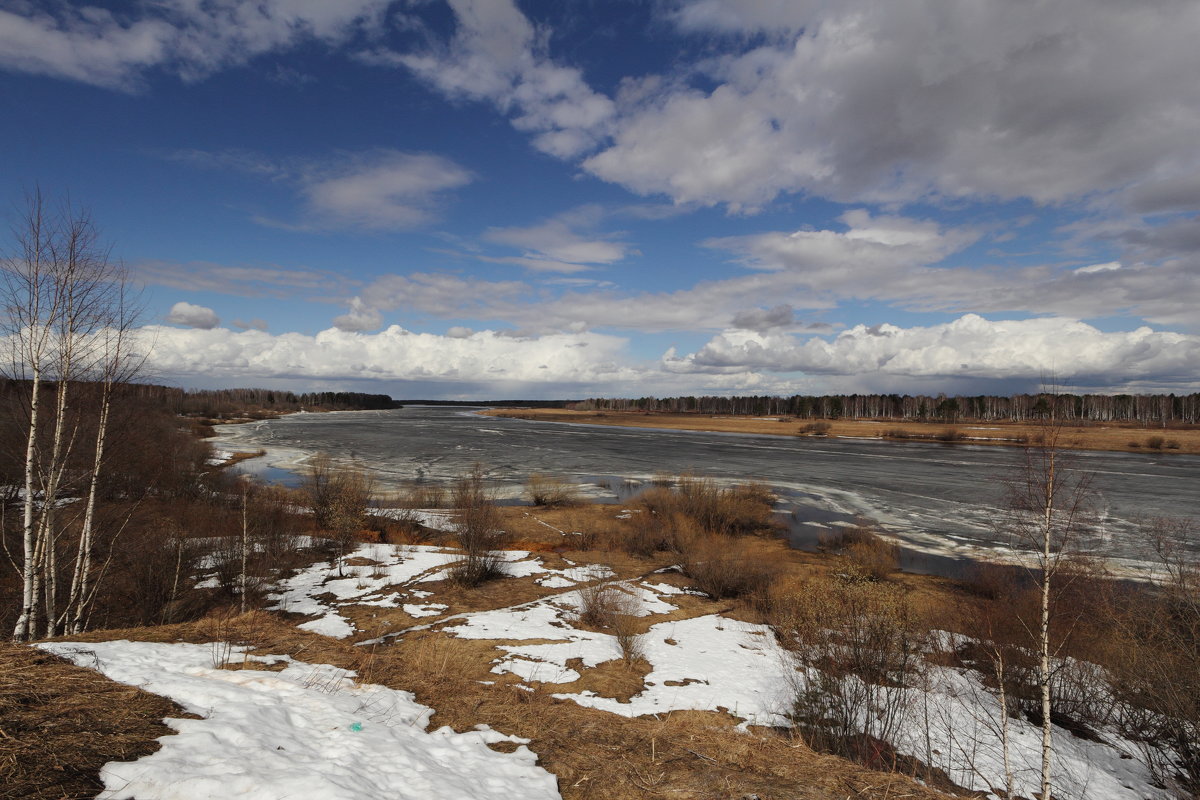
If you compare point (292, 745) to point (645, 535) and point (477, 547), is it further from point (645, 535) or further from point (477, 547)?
point (645, 535)

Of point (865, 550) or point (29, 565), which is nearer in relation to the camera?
point (29, 565)

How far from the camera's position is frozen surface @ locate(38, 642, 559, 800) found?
457cm

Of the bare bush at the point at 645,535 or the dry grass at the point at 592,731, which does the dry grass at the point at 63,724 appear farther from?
the bare bush at the point at 645,535

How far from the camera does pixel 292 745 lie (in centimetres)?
559

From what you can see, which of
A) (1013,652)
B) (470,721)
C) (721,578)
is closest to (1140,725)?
(1013,652)

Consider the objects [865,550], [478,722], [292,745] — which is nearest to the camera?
[292,745]

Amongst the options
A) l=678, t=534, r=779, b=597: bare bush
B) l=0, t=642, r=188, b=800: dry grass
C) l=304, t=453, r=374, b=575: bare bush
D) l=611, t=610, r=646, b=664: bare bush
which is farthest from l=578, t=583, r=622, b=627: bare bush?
l=0, t=642, r=188, b=800: dry grass

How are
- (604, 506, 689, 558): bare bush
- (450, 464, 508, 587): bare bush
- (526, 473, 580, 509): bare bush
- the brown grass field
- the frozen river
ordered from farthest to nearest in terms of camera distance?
(526, 473, 580, 509): bare bush
the frozen river
(604, 506, 689, 558): bare bush
(450, 464, 508, 587): bare bush
the brown grass field

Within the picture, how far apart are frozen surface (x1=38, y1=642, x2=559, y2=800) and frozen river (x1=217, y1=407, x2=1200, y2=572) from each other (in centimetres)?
1481

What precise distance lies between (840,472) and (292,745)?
47884 millimetres

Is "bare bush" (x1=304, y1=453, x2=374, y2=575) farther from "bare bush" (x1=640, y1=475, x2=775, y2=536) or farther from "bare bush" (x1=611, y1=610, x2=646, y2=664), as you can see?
"bare bush" (x1=640, y1=475, x2=775, y2=536)

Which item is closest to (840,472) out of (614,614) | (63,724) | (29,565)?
(614,614)

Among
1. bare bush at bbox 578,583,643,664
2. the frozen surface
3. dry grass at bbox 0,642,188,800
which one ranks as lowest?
bare bush at bbox 578,583,643,664

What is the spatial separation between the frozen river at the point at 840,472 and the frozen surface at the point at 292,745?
48.6 feet
